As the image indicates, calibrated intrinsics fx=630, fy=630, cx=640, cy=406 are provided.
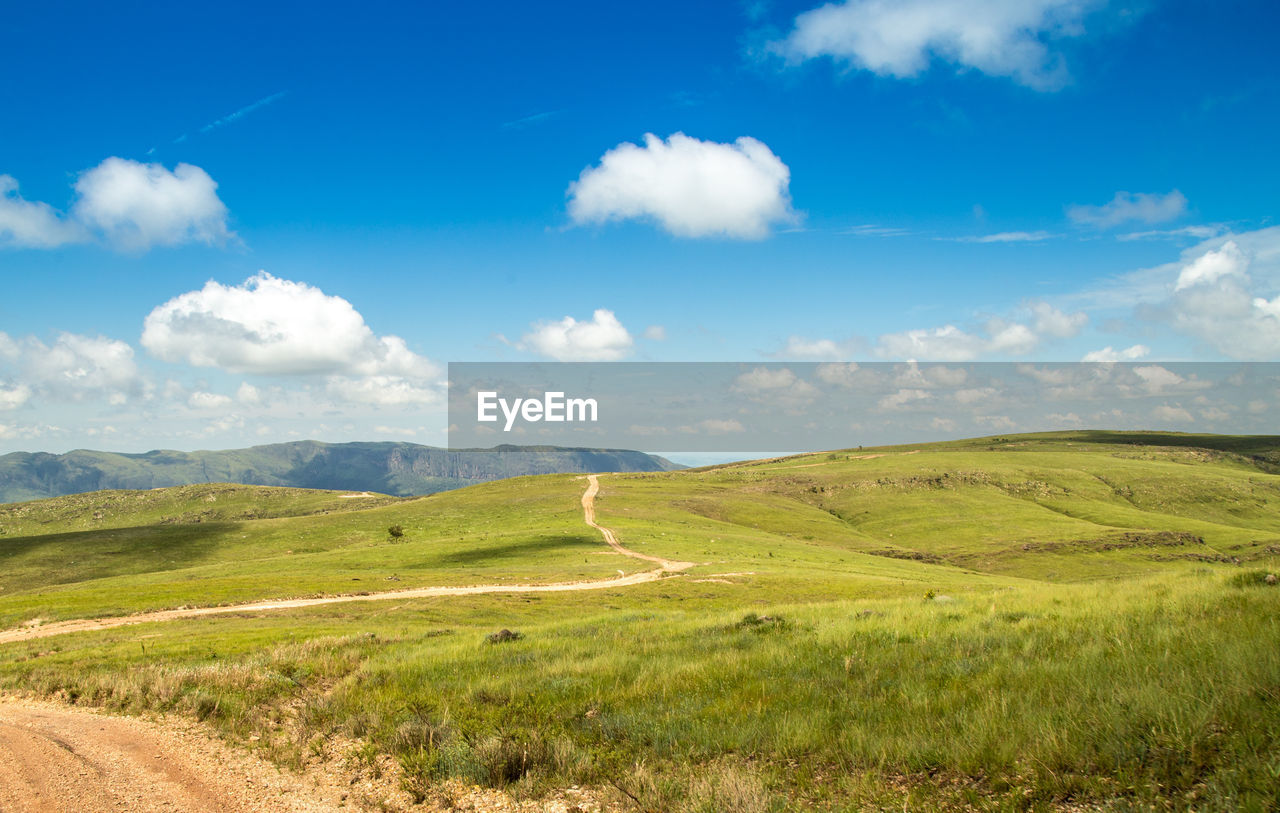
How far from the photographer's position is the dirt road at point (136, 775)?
27.6 ft

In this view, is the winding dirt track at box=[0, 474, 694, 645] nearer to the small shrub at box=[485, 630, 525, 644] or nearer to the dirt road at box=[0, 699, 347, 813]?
the small shrub at box=[485, 630, 525, 644]

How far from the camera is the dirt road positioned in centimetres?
841

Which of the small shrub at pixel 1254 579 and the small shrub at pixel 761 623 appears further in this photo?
the small shrub at pixel 761 623

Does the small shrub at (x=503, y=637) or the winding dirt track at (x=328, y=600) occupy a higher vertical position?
the small shrub at (x=503, y=637)

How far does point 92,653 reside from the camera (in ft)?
69.0

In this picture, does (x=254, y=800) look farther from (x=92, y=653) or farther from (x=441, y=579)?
(x=441, y=579)

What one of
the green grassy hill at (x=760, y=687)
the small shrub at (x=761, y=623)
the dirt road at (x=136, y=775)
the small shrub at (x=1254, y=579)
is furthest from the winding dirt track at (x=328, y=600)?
the small shrub at (x=1254, y=579)

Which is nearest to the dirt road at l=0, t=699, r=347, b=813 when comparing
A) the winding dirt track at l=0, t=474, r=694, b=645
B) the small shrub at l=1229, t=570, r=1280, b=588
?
the small shrub at l=1229, t=570, r=1280, b=588

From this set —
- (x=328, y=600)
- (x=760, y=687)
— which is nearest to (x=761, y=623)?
(x=760, y=687)

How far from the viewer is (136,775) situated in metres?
9.27

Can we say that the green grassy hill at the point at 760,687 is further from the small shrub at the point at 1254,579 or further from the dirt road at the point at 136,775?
the dirt road at the point at 136,775

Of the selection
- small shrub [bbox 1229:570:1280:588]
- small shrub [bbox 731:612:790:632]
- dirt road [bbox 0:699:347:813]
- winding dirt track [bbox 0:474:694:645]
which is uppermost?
small shrub [bbox 1229:570:1280:588]

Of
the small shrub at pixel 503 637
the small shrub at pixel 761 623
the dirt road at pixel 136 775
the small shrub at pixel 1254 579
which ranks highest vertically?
the small shrub at pixel 1254 579

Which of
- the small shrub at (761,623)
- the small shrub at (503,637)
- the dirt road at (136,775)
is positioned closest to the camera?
the dirt road at (136,775)
